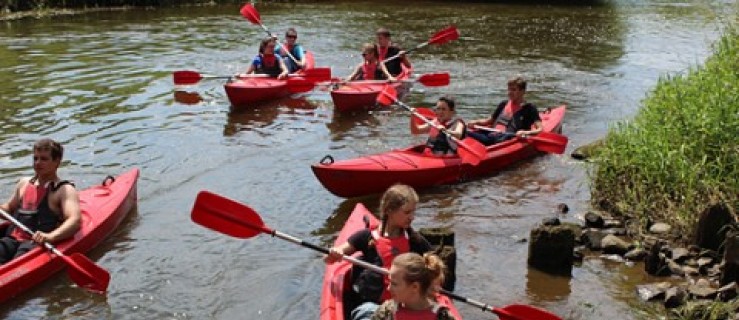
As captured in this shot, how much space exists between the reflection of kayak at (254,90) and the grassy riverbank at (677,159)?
16.8ft

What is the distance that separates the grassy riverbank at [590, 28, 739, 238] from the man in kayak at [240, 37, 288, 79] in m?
5.55

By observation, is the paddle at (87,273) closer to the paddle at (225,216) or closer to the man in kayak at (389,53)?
the paddle at (225,216)

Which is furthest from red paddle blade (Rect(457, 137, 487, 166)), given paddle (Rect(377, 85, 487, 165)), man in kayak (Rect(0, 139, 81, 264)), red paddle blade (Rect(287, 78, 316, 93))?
man in kayak (Rect(0, 139, 81, 264))

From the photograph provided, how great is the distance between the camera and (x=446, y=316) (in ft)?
12.4

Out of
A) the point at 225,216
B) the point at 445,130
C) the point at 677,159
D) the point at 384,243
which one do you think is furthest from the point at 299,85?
the point at 384,243

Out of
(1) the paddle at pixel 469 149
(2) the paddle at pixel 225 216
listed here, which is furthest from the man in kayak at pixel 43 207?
(1) the paddle at pixel 469 149

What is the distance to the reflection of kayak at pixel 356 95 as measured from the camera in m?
11.0

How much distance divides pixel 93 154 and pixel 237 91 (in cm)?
258

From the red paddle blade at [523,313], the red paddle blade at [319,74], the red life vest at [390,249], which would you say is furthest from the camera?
the red paddle blade at [319,74]

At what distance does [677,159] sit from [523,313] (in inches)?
114

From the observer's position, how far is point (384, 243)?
4.75 m

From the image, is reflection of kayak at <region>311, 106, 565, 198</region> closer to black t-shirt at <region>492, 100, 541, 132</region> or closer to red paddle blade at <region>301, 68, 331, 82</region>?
black t-shirt at <region>492, 100, 541, 132</region>

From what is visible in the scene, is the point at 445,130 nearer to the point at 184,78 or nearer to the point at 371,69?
the point at 371,69

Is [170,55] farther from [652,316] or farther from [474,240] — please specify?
[652,316]
